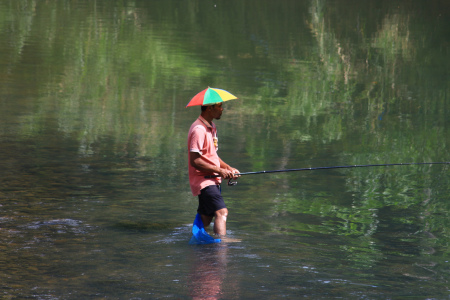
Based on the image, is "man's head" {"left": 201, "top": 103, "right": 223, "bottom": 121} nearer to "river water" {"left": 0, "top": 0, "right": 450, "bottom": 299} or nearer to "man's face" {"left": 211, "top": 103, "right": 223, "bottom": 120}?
"man's face" {"left": 211, "top": 103, "right": 223, "bottom": 120}

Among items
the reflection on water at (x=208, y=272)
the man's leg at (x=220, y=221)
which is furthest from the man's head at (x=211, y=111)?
the reflection on water at (x=208, y=272)

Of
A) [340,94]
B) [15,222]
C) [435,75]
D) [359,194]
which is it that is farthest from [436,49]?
[15,222]

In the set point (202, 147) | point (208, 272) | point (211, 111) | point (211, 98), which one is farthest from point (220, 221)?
point (211, 98)

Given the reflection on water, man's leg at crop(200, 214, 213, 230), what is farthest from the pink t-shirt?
the reflection on water

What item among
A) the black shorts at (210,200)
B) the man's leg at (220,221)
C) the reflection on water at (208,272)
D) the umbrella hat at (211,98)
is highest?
the umbrella hat at (211,98)

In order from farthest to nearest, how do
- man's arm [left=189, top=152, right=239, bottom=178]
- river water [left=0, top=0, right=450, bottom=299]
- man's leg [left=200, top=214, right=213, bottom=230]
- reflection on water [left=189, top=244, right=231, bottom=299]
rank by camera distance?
1. man's leg [left=200, top=214, right=213, bottom=230]
2. man's arm [left=189, top=152, right=239, bottom=178]
3. river water [left=0, top=0, right=450, bottom=299]
4. reflection on water [left=189, top=244, right=231, bottom=299]

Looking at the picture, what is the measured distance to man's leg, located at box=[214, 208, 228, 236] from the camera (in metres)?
6.85

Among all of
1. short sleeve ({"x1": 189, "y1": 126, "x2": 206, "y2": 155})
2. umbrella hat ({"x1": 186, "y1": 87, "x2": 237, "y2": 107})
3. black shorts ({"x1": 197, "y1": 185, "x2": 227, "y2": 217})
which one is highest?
umbrella hat ({"x1": 186, "y1": 87, "x2": 237, "y2": 107})

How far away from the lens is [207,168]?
22.0 ft

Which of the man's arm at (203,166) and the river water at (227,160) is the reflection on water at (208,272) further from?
the man's arm at (203,166)

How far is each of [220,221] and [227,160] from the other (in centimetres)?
400

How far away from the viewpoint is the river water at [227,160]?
6.09 metres

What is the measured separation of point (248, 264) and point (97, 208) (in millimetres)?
2527

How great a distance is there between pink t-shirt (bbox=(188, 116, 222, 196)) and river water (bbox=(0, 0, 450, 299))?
23.9 inches
